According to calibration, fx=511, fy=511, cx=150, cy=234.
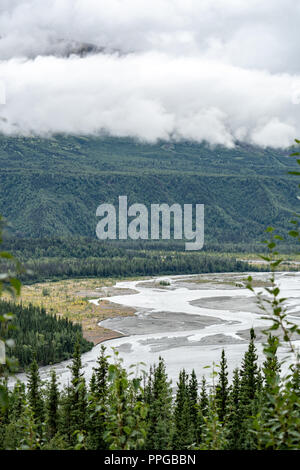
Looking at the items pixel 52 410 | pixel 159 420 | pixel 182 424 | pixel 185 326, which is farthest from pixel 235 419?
pixel 185 326

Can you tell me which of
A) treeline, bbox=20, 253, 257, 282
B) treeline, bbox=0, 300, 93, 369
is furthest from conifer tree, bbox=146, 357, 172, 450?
treeline, bbox=20, 253, 257, 282

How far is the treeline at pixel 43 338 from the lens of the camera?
60084 mm

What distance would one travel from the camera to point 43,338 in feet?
216

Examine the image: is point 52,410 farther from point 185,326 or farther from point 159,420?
point 185,326

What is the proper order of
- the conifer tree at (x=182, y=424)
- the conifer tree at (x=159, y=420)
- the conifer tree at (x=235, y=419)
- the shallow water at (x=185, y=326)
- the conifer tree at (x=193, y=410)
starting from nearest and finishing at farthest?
1. the conifer tree at (x=159, y=420)
2. the conifer tree at (x=235, y=419)
3. the conifer tree at (x=182, y=424)
4. the conifer tree at (x=193, y=410)
5. the shallow water at (x=185, y=326)

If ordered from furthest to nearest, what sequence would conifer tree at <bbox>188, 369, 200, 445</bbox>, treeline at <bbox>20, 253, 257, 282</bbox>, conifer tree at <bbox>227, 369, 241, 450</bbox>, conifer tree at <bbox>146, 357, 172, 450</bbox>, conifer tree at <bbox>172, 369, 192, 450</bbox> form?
1. treeline at <bbox>20, 253, 257, 282</bbox>
2. conifer tree at <bbox>188, 369, 200, 445</bbox>
3. conifer tree at <bbox>172, 369, 192, 450</bbox>
4. conifer tree at <bbox>227, 369, 241, 450</bbox>
5. conifer tree at <bbox>146, 357, 172, 450</bbox>

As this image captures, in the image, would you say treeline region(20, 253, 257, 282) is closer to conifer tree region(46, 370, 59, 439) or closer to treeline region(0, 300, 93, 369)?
treeline region(0, 300, 93, 369)

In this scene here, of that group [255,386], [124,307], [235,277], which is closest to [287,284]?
[235,277]

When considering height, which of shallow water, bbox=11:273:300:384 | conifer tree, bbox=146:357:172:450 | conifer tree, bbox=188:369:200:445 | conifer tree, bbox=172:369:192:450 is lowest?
shallow water, bbox=11:273:300:384

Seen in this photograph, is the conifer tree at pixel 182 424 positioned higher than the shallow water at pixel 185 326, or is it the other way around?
the conifer tree at pixel 182 424

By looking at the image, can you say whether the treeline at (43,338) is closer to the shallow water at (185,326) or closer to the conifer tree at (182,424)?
the shallow water at (185,326)

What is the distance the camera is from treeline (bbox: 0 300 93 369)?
6008 centimetres

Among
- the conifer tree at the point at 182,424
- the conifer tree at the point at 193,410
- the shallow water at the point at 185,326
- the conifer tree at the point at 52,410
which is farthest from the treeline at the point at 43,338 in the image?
the conifer tree at the point at 182,424

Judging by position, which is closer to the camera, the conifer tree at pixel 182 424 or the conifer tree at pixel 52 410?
the conifer tree at pixel 182 424
